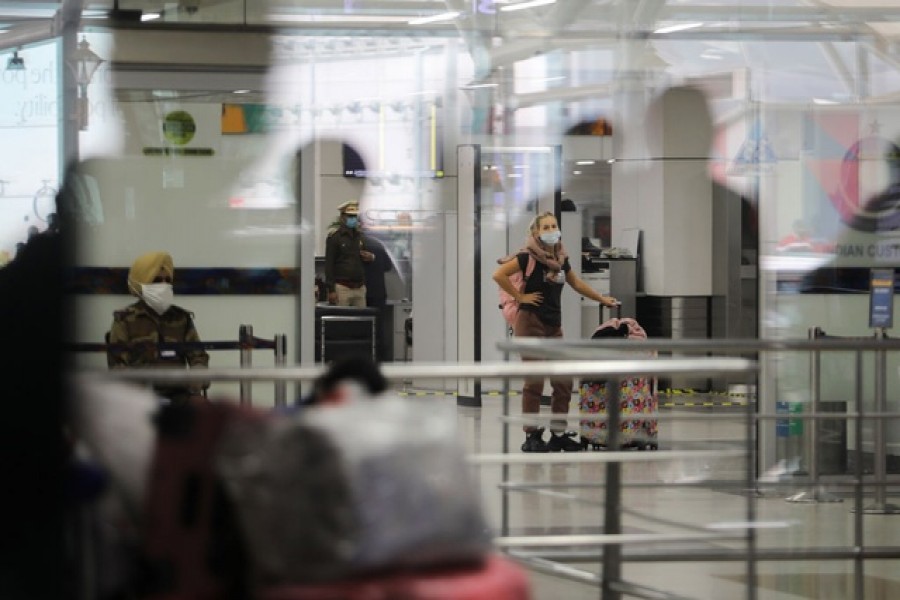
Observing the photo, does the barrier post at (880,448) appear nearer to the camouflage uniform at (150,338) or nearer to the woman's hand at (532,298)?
the woman's hand at (532,298)

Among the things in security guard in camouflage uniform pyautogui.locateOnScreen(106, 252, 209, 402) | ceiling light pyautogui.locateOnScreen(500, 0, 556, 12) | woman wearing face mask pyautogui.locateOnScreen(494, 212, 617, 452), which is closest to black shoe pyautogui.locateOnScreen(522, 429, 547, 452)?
woman wearing face mask pyautogui.locateOnScreen(494, 212, 617, 452)

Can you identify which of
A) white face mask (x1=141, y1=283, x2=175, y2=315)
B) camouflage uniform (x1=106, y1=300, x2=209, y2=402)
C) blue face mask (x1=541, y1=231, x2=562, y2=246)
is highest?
blue face mask (x1=541, y1=231, x2=562, y2=246)

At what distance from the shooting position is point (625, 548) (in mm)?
6969

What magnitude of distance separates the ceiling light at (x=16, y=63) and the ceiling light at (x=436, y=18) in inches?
175

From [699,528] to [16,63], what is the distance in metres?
5.29

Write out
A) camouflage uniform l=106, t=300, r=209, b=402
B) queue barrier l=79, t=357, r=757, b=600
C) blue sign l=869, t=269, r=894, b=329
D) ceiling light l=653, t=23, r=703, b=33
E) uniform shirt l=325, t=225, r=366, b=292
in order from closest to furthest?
queue barrier l=79, t=357, r=757, b=600 < camouflage uniform l=106, t=300, r=209, b=402 < blue sign l=869, t=269, r=894, b=329 < ceiling light l=653, t=23, r=703, b=33 < uniform shirt l=325, t=225, r=366, b=292

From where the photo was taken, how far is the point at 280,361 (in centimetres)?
802

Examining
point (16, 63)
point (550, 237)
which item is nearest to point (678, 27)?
point (550, 237)

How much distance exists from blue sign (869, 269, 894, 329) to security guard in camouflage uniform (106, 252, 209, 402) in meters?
3.58

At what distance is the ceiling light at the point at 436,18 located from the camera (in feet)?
39.7

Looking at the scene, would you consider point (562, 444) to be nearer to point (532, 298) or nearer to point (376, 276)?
point (532, 298)

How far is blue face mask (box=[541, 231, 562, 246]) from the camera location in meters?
10.3

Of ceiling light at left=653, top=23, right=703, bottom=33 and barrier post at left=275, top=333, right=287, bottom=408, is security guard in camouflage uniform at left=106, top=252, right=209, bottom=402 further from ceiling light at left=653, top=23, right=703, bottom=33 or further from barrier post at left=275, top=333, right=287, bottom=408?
ceiling light at left=653, top=23, right=703, bottom=33

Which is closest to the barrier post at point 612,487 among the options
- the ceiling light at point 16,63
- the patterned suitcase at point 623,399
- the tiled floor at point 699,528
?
the tiled floor at point 699,528
